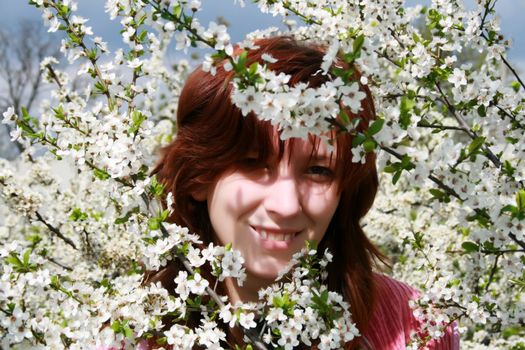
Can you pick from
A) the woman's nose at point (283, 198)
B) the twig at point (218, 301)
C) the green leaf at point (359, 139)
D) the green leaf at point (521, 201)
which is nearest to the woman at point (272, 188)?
the woman's nose at point (283, 198)

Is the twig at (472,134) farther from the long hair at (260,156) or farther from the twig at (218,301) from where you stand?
the twig at (218,301)

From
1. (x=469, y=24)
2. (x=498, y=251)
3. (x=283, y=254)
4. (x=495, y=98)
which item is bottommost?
(x=283, y=254)

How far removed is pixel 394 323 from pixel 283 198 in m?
0.89

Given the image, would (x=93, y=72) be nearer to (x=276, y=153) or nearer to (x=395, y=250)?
(x=276, y=153)

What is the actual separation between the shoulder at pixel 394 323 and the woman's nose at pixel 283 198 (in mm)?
754

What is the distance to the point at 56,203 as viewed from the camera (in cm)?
546

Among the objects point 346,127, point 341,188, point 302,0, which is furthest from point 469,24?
point 346,127

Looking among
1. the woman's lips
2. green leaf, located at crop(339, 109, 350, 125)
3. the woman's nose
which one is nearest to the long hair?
the woman's nose

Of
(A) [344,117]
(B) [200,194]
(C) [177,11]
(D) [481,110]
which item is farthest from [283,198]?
(D) [481,110]

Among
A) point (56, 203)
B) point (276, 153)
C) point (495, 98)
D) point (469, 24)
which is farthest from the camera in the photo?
point (56, 203)

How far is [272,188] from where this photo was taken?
6.28ft

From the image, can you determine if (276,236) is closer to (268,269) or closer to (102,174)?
(268,269)

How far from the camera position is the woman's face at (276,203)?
75.1 inches

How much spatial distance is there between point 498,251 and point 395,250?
4704 mm
